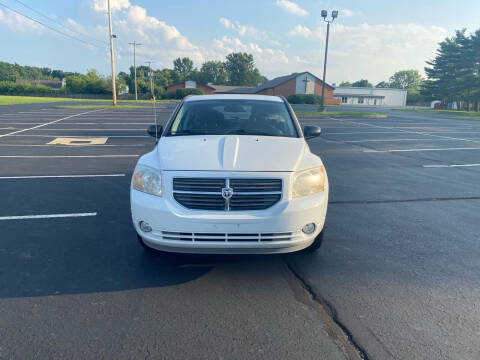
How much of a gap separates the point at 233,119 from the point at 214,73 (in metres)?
124

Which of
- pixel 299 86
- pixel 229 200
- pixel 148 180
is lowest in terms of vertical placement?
pixel 229 200

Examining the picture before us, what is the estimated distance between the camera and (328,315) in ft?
9.58

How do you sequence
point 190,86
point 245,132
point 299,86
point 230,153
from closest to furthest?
point 230,153 < point 245,132 < point 299,86 < point 190,86

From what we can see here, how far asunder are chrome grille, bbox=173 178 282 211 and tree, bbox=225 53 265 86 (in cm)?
12121

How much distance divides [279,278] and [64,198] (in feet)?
A: 14.1

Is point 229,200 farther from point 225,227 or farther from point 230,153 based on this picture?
point 230,153

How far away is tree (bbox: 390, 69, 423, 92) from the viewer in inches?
5541

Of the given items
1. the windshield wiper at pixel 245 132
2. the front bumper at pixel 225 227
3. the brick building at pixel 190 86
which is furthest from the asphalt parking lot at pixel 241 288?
the brick building at pixel 190 86

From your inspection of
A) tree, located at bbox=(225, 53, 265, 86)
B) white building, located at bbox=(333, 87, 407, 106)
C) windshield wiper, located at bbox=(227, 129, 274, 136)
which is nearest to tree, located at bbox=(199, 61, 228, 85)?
tree, located at bbox=(225, 53, 265, 86)

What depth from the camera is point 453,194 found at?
692 cm

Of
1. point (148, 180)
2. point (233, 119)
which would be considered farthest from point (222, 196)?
point (233, 119)

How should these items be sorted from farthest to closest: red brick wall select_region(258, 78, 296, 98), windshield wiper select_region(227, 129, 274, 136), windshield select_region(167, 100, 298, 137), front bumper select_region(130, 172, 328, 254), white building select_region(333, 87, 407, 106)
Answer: white building select_region(333, 87, 407, 106), red brick wall select_region(258, 78, 296, 98), windshield select_region(167, 100, 298, 137), windshield wiper select_region(227, 129, 274, 136), front bumper select_region(130, 172, 328, 254)

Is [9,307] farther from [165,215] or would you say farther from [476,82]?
[476,82]

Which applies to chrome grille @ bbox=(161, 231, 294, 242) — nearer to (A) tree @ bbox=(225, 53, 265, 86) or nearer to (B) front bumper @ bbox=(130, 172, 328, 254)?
(B) front bumper @ bbox=(130, 172, 328, 254)
